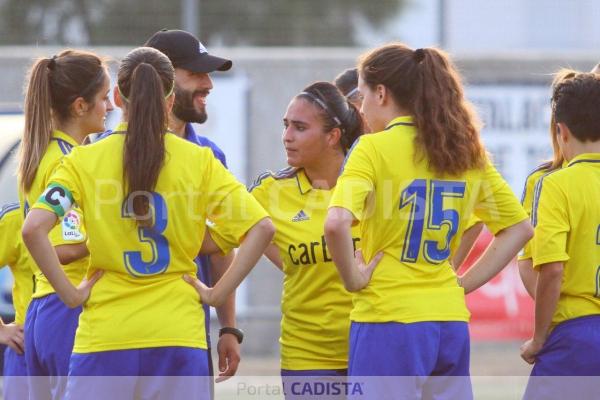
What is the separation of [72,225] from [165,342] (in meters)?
0.64

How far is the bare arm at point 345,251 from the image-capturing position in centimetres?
391

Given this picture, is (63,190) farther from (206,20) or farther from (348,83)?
(206,20)

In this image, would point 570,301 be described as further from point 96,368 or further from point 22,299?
point 22,299

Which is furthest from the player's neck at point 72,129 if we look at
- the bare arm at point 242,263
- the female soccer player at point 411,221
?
the female soccer player at point 411,221

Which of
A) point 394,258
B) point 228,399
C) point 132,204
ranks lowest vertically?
point 228,399

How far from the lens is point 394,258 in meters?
4.00

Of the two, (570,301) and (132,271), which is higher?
(132,271)

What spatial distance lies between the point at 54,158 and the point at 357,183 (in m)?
1.15

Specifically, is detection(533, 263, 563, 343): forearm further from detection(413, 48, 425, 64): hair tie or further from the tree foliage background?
the tree foliage background

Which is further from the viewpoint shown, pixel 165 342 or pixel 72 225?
pixel 72 225

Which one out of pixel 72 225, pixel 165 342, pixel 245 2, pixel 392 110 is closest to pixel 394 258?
pixel 392 110

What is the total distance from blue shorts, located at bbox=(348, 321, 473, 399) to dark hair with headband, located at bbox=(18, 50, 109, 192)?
4.50 ft

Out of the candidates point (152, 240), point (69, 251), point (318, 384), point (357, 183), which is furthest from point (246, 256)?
point (318, 384)

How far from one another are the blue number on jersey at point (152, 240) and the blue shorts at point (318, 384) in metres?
1.06
